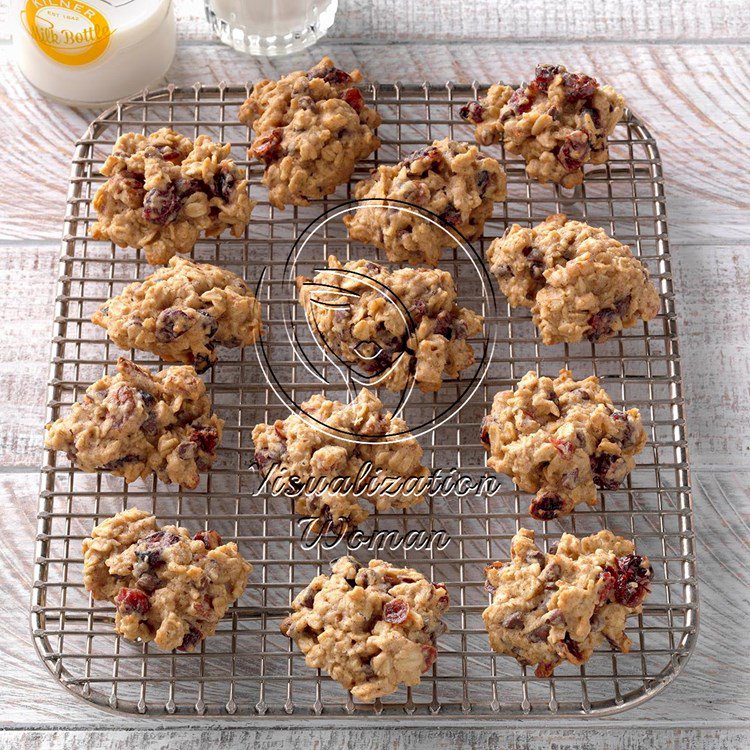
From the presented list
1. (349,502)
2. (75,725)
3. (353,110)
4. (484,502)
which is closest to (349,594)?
(349,502)

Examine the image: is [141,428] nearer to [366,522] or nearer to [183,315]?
[183,315]

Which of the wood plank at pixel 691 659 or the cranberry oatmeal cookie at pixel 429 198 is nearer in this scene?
the wood plank at pixel 691 659

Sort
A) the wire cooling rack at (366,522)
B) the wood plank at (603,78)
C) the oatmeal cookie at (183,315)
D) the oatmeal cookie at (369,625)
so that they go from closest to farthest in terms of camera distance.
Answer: the oatmeal cookie at (369,625) → the wire cooling rack at (366,522) → the oatmeal cookie at (183,315) → the wood plank at (603,78)

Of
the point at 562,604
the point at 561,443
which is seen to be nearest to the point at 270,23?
the point at 561,443

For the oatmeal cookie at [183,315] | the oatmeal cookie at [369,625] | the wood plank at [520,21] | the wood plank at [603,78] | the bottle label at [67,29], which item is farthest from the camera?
the wood plank at [520,21]

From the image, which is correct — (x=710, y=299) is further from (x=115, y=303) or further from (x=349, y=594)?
(x=115, y=303)

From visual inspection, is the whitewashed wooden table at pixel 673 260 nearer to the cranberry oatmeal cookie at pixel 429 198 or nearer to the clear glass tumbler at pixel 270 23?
the clear glass tumbler at pixel 270 23

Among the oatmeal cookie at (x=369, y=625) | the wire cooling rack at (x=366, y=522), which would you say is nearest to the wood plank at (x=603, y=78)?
the wire cooling rack at (x=366, y=522)

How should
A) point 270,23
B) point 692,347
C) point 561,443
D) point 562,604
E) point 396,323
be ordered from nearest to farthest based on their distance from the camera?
point 562,604 < point 561,443 < point 396,323 < point 692,347 < point 270,23
